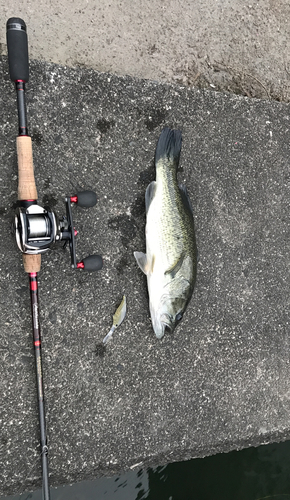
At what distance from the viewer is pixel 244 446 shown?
125 inches

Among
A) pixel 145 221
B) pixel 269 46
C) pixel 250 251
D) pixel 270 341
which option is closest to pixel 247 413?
pixel 270 341

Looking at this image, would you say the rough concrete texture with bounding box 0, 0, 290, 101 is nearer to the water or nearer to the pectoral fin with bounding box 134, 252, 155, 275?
the pectoral fin with bounding box 134, 252, 155, 275

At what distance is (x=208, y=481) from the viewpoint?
11.7 ft

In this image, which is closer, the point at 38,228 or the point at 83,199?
the point at 38,228

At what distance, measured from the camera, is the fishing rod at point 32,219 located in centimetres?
223

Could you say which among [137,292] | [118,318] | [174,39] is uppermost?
[174,39]

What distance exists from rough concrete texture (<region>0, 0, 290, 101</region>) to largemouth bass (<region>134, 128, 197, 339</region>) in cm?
108

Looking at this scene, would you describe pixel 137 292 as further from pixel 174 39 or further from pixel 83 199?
pixel 174 39

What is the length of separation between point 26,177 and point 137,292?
1123 mm

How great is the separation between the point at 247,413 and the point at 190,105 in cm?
251

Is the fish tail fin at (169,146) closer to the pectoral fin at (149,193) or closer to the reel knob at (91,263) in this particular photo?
the pectoral fin at (149,193)

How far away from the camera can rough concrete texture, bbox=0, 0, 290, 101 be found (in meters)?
2.90

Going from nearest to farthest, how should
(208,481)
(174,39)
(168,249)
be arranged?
(168,249)
(174,39)
(208,481)

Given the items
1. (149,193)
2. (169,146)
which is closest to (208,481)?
(149,193)
